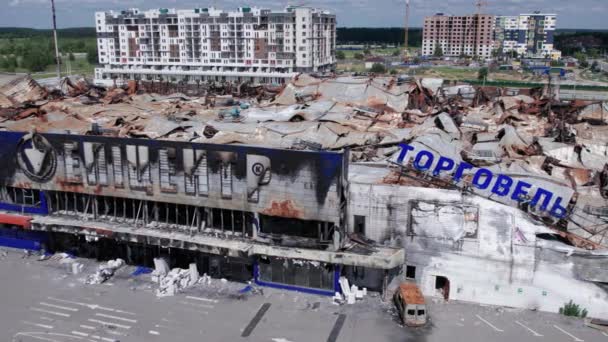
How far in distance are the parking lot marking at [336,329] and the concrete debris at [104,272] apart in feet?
52.8

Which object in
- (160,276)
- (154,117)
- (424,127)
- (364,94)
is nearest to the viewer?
(160,276)

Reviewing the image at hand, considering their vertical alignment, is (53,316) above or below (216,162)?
below

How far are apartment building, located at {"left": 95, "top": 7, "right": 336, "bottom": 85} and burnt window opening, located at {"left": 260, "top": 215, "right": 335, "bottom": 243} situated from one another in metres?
110

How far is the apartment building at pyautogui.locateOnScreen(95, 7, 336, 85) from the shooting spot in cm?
14238

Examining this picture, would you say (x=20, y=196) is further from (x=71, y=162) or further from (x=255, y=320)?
(x=255, y=320)

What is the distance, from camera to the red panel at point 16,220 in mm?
38875

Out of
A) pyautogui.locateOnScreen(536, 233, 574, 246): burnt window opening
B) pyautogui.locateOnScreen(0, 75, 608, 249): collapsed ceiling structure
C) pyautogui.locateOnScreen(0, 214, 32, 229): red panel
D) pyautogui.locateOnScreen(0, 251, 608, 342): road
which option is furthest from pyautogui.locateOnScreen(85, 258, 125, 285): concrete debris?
pyautogui.locateOnScreen(536, 233, 574, 246): burnt window opening

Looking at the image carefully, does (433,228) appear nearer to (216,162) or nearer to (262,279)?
(262,279)

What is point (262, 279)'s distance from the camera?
35219mm

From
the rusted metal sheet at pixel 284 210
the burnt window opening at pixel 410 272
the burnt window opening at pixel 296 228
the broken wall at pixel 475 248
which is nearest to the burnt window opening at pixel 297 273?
the burnt window opening at pixel 296 228

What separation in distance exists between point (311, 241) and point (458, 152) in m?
15.1

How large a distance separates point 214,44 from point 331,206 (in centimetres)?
12578

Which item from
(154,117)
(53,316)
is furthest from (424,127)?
(53,316)

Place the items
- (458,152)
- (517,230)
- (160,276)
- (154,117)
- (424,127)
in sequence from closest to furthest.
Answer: (517,230) < (160,276) < (458,152) < (424,127) < (154,117)
